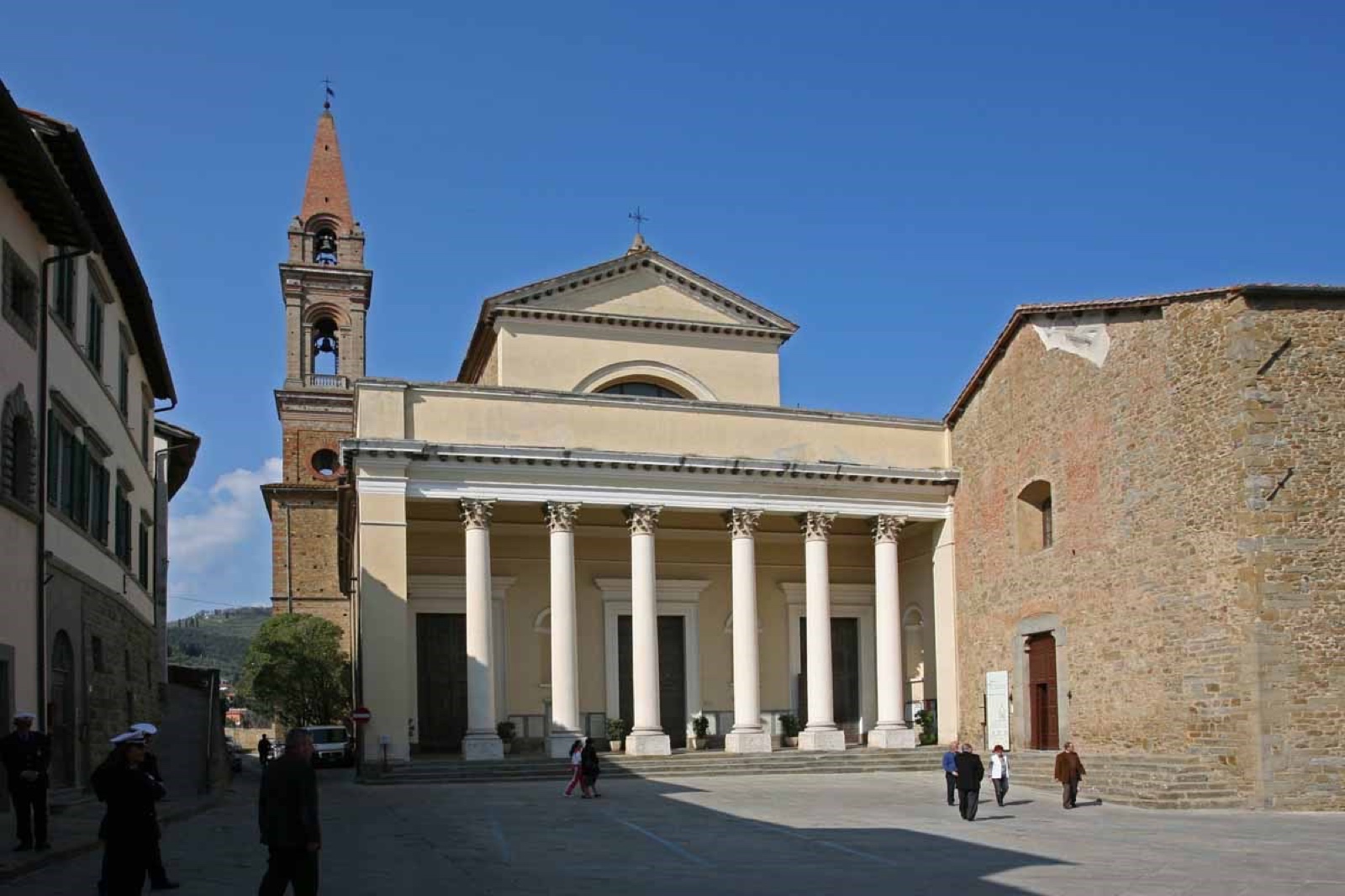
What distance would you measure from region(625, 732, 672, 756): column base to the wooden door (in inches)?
302

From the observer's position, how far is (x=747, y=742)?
29.7m

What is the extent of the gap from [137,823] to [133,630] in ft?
55.1

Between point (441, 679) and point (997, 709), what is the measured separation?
12832mm

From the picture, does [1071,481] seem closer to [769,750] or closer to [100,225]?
[769,750]

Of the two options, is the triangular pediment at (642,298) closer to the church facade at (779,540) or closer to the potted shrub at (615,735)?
the church facade at (779,540)

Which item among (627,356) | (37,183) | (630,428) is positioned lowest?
(630,428)

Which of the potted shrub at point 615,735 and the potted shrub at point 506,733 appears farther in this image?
the potted shrub at point 615,735

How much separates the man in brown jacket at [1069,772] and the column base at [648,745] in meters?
10.4

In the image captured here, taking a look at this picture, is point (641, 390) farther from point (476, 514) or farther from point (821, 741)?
point (821, 741)

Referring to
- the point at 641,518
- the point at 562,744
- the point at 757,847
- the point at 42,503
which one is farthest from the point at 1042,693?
the point at 42,503

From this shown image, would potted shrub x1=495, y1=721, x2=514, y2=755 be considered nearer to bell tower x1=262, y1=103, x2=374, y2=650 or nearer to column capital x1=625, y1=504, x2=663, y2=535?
Answer: column capital x1=625, y1=504, x2=663, y2=535

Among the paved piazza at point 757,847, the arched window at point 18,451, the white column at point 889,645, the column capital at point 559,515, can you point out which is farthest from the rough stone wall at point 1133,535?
the arched window at point 18,451

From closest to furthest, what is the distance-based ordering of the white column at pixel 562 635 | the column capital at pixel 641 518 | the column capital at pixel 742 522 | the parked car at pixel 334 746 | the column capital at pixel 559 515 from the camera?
the white column at pixel 562 635 → the column capital at pixel 559 515 → the column capital at pixel 641 518 → the column capital at pixel 742 522 → the parked car at pixel 334 746

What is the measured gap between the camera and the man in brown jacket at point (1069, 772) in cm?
2044
